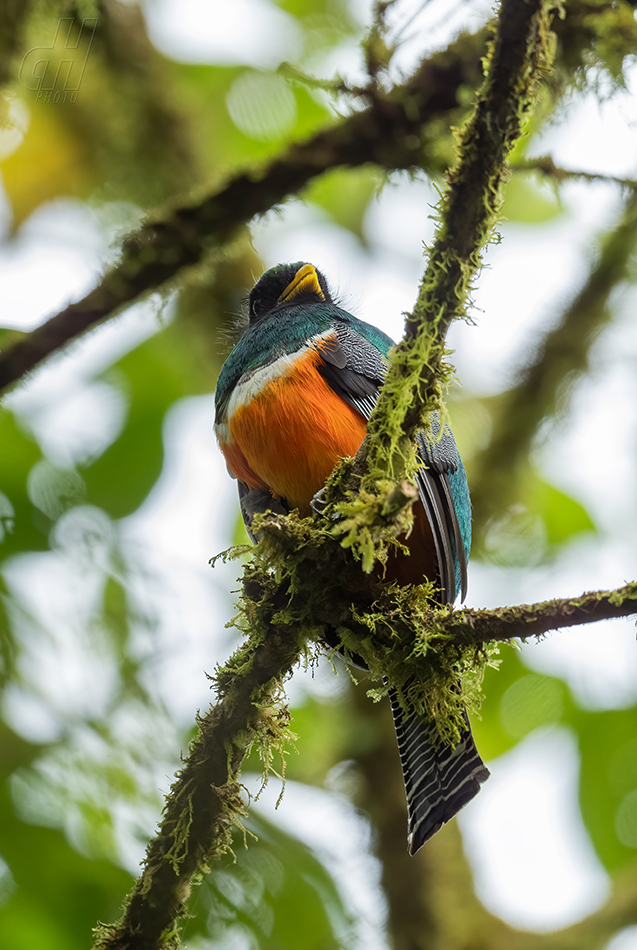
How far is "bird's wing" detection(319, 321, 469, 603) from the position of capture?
301 cm

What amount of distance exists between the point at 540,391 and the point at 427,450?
2426 mm

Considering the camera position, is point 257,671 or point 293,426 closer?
point 257,671

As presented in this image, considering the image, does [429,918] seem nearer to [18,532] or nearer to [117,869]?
[117,869]

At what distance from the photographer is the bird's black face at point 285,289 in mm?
4062

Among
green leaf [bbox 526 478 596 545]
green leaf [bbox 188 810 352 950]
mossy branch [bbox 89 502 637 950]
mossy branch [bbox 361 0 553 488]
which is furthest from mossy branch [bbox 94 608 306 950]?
green leaf [bbox 526 478 596 545]

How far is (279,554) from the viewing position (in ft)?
7.80

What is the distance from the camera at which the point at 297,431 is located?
3.11 meters

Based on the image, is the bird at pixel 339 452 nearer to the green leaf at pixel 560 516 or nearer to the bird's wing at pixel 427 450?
the bird's wing at pixel 427 450

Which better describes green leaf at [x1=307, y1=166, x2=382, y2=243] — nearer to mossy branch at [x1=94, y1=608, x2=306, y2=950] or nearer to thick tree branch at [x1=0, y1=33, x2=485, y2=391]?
thick tree branch at [x1=0, y1=33, x2=485, y2=391]

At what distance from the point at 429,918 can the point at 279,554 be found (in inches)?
120

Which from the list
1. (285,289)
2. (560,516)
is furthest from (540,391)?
(285,289)

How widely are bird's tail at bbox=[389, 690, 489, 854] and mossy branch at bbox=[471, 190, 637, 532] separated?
2439 millimetres

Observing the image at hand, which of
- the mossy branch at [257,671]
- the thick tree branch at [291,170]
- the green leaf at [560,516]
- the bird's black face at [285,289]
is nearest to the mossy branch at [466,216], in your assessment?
the mossy branch at [257,671]

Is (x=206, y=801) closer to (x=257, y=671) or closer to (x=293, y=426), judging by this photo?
(x=257, y=671)
